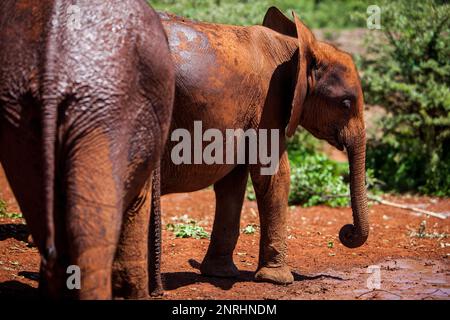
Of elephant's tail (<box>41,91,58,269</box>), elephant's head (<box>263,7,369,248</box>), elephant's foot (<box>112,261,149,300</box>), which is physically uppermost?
elephant's head (<box>263,7,369,248</box>)

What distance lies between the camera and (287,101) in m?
6.80

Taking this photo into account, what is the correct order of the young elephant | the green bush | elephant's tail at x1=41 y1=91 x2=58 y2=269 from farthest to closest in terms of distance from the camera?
the green bush < the young elephant < elephant's tail at x1=41 y1=91 x2=58 y2=269

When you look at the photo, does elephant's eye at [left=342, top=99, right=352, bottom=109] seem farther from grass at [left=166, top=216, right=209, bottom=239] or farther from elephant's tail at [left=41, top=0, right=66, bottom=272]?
elephant's tail at [left=41, top=0, right=66, bottom=272]

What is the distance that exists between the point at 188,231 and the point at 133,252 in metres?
4.08

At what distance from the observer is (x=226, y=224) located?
23.9ft

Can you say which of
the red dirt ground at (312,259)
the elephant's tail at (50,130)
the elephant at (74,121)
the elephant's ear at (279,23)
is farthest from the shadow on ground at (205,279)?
the elephant's tail at (50,130)

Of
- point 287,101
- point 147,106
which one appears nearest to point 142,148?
point 147,106

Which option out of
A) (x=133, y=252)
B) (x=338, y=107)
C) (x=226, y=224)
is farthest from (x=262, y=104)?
(x=133, y=252)

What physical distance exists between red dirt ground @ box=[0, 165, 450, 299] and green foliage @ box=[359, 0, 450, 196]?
163cm

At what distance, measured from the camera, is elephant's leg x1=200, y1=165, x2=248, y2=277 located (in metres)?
7.16

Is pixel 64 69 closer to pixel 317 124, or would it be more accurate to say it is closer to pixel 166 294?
pixel 166 294

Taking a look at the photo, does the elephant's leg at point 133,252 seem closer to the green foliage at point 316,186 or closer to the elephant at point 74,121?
the elephant at point 74,121

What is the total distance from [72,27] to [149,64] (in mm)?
469

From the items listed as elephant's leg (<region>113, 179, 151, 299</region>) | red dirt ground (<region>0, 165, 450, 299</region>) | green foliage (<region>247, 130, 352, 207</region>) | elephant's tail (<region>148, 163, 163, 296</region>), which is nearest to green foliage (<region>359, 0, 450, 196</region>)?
green foliage (<region>247, 130, 352, 207</region>)
